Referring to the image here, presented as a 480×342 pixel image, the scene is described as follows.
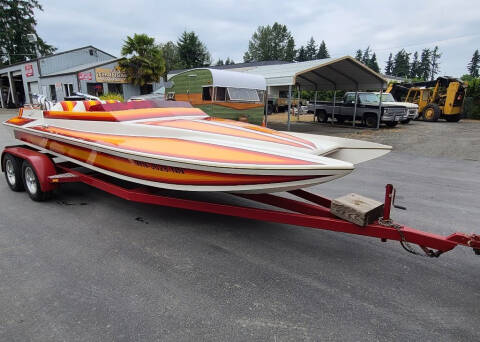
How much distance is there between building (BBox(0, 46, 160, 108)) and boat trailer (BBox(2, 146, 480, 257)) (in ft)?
66.8

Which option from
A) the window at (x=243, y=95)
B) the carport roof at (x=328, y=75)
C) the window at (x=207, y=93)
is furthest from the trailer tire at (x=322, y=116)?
the window at (x=207, y=93)

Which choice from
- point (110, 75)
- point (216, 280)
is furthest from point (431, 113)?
point (110, 75)

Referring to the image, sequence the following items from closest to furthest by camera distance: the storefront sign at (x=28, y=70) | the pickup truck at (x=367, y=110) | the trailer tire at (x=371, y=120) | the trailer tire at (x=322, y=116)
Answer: the pickup truck at (x=367, y=110) < the trailer tire at (x=371, y=120) < the trailer tire at (x=322, y=116) < the storefront sign at (x=28, y=70)

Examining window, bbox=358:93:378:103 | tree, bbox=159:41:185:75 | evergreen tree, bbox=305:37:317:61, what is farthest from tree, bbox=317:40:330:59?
window, bbox=358:93:378:103

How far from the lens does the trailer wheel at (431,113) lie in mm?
18688

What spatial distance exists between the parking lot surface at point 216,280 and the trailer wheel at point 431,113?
17.6 m

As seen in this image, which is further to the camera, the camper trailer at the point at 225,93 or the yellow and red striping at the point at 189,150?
the camper trailer at the point at 225,93

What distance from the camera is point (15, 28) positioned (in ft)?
129

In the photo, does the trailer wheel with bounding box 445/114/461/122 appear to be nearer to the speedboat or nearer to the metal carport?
the metal carport

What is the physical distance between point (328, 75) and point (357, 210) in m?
14.7

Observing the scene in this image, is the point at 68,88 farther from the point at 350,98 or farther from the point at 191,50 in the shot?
the point at 191,50

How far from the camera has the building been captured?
23.2 metres

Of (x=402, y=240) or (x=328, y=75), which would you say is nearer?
(x=402, y=240)

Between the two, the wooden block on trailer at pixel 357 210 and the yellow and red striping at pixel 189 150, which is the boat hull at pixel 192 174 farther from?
the wooden block on trailer at pixel 357 210
